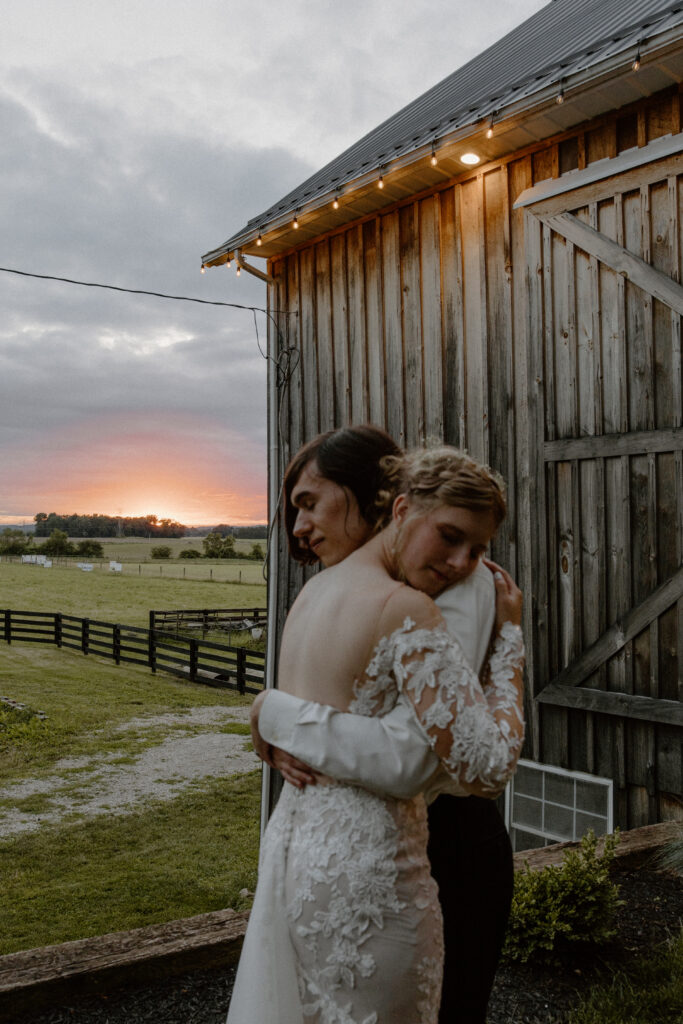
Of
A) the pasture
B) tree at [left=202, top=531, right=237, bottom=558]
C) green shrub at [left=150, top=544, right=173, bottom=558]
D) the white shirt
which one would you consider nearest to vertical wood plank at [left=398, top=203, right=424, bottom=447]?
the white shirt

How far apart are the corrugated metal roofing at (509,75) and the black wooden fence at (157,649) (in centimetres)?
1361

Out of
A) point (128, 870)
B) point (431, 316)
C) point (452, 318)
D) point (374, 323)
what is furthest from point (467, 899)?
point (128, 870)

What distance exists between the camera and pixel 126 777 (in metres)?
11.0

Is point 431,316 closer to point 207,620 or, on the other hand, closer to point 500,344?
point 500,344

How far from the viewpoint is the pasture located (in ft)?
21.1

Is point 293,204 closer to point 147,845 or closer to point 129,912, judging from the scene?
point 129,912

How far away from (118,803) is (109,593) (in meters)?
37.5

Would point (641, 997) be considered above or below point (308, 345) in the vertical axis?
below

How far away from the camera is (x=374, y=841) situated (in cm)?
147

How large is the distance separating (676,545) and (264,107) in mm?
82430

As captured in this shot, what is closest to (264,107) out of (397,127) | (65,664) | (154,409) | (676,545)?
(154,409)

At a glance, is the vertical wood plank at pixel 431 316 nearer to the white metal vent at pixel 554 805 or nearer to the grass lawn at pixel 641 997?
the white metal vent at pixel 554 805

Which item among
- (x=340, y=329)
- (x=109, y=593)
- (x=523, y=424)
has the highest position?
(x=340, y=329)

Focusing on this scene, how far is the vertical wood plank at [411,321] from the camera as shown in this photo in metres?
5.27
